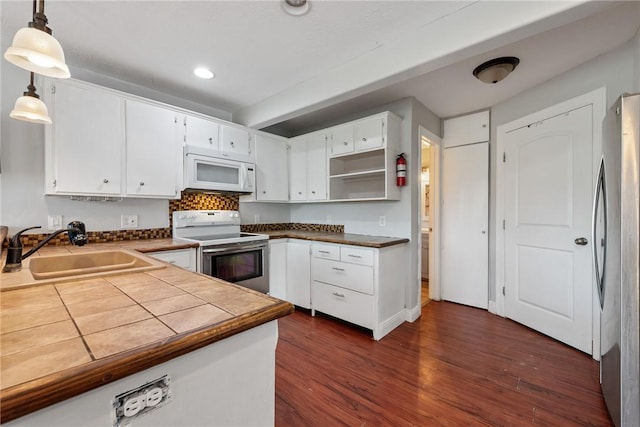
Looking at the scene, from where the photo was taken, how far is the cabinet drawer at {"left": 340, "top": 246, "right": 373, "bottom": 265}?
2605 mm

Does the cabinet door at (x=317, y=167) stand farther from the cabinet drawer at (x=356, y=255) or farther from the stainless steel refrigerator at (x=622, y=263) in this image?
the stainless steel refrigerator at (x=622, y=263)

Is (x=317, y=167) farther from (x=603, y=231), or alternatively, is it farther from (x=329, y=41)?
(x=603, y=231)

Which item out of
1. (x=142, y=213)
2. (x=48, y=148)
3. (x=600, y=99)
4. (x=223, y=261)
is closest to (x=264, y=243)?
(x=223, y=261)

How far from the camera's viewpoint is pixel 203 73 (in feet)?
8.40

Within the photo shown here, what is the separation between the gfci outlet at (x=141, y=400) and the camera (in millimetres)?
596

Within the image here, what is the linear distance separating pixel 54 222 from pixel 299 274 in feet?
7.46

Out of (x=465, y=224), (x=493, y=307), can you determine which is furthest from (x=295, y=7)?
(x=493, y=307)

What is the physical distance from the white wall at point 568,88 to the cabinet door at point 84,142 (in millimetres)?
3833

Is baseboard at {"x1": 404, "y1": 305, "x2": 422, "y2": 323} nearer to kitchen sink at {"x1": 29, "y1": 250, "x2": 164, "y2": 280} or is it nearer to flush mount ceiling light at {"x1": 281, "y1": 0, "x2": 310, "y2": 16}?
kitchen sink at {"x1": 29, "y1": 250, "x2": 164, "y2": 280}

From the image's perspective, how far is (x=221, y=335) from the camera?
711mm

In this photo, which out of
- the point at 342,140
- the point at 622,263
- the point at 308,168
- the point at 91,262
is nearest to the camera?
the point at 622,263

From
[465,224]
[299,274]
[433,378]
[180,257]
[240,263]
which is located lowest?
[433,378]

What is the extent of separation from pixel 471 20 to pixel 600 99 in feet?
4.69

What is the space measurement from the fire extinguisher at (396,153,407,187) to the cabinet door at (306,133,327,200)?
878 millimetres
